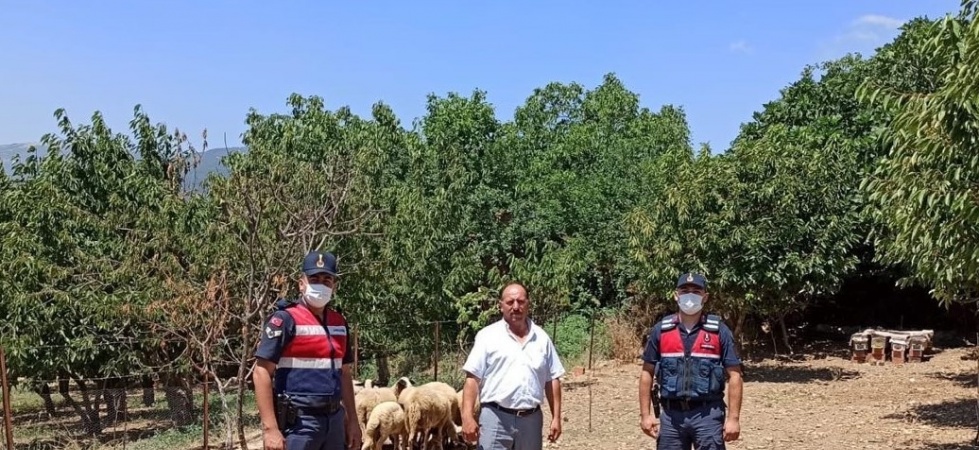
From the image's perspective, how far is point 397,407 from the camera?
842cm

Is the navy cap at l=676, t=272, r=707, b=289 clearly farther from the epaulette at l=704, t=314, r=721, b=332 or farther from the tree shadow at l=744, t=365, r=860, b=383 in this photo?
the tree shadow at l=744, t=365, r=860, b=383

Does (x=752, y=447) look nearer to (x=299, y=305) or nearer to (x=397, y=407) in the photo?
(x=397, y=407)

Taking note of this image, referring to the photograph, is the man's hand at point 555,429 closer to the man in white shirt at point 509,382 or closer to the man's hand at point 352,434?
the man in white shirt at point 509,382

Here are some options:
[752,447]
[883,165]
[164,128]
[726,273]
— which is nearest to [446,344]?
[726,273]

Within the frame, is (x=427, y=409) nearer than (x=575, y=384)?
Yes

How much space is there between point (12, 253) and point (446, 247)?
6884 mm

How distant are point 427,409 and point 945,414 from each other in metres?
7.31

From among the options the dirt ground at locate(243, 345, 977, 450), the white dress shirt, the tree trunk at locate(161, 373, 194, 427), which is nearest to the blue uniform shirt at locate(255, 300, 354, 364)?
the white dress shirt

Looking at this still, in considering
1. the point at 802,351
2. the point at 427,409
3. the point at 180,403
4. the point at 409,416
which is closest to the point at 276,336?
the point at 409,416

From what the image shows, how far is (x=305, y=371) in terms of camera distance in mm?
4465

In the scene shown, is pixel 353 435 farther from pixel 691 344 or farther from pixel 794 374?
pixel 794 374

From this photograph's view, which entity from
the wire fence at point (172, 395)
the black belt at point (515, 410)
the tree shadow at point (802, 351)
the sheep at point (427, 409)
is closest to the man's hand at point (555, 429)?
the black belt at point (515, 410)

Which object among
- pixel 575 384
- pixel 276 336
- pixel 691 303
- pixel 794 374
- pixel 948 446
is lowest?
pixel 948 446

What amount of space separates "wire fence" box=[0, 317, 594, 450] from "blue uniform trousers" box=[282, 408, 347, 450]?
648cm
